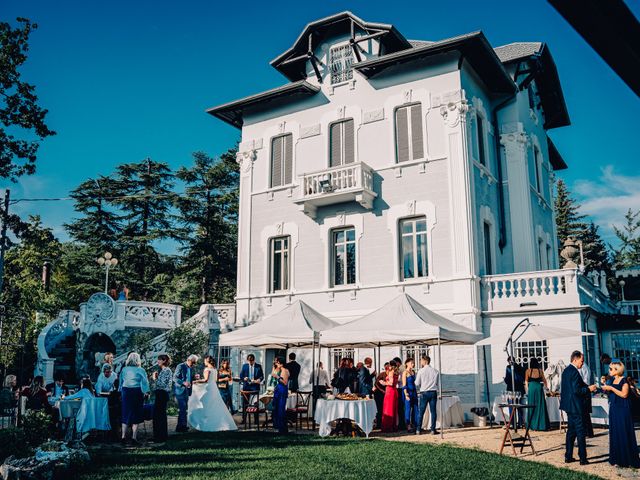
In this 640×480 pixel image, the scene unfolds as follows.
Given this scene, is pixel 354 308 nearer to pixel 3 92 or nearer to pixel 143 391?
pixel 143 391

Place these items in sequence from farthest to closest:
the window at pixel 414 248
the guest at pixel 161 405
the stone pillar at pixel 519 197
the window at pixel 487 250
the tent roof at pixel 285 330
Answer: the stone pillar at pixel 519 197, the window at pixel 487 250, the window at pixel 414 248, the tent roof at pixel 285 330, the guest at pixel 161 405

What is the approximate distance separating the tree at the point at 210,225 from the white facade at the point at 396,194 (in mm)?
13209

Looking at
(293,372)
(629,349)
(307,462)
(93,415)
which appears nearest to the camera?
(307,462)

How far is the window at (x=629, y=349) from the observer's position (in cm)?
1970

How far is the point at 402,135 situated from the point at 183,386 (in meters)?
10.5

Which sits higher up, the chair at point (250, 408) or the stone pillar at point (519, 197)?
the stone pillar at point (519, 197)

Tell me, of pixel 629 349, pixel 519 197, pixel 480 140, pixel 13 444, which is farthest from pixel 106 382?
pixel 629 349

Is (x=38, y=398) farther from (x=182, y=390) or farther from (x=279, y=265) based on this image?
(x=279, y=265)

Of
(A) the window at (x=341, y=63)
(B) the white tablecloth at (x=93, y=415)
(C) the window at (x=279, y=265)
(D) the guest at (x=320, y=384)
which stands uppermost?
(A) the window at (x=341, y=63)

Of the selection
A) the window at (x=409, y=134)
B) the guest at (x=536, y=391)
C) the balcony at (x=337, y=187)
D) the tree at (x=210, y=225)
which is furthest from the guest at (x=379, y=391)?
the tree at (x=210, y=225)

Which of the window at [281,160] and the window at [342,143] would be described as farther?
the window at [281,160]

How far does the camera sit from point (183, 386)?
47.0 feet

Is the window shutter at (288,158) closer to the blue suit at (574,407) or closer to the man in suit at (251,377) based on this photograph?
the man in suit at (251,377)

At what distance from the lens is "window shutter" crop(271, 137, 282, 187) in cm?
2212
